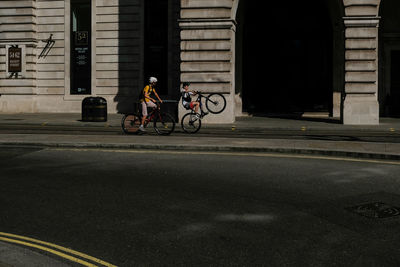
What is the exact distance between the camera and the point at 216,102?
21422 mm

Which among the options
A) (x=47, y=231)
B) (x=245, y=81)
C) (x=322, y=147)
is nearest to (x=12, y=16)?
(x=245, y=81)

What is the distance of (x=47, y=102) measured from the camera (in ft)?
91.7

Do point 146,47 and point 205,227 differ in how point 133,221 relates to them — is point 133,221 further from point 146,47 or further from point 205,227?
point 146,47

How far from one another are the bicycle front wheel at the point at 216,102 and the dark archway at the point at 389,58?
9616mm

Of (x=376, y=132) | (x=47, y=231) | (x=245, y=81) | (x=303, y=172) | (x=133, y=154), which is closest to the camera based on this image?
(x=47, y=231)

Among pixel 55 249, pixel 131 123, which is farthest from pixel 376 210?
pixel 131 123

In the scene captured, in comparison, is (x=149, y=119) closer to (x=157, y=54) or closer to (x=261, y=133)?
(x=261, y=133)

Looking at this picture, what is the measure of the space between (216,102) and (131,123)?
6.39m

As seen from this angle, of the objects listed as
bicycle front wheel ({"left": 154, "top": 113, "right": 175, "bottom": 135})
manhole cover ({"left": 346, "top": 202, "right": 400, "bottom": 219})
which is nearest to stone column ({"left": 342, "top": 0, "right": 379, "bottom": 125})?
bicycle front wheel ({"left": 154, "top": 113, "right": 175, "bottom": 135})

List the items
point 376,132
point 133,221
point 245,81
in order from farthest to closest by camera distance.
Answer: point 245,81 → point 376,132 → point 133,221

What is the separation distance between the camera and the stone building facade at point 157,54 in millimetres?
26469

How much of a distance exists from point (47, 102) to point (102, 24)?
5.10 m

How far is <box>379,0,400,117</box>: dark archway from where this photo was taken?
2669cm

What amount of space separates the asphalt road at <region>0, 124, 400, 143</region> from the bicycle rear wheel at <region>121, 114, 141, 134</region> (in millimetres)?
306
